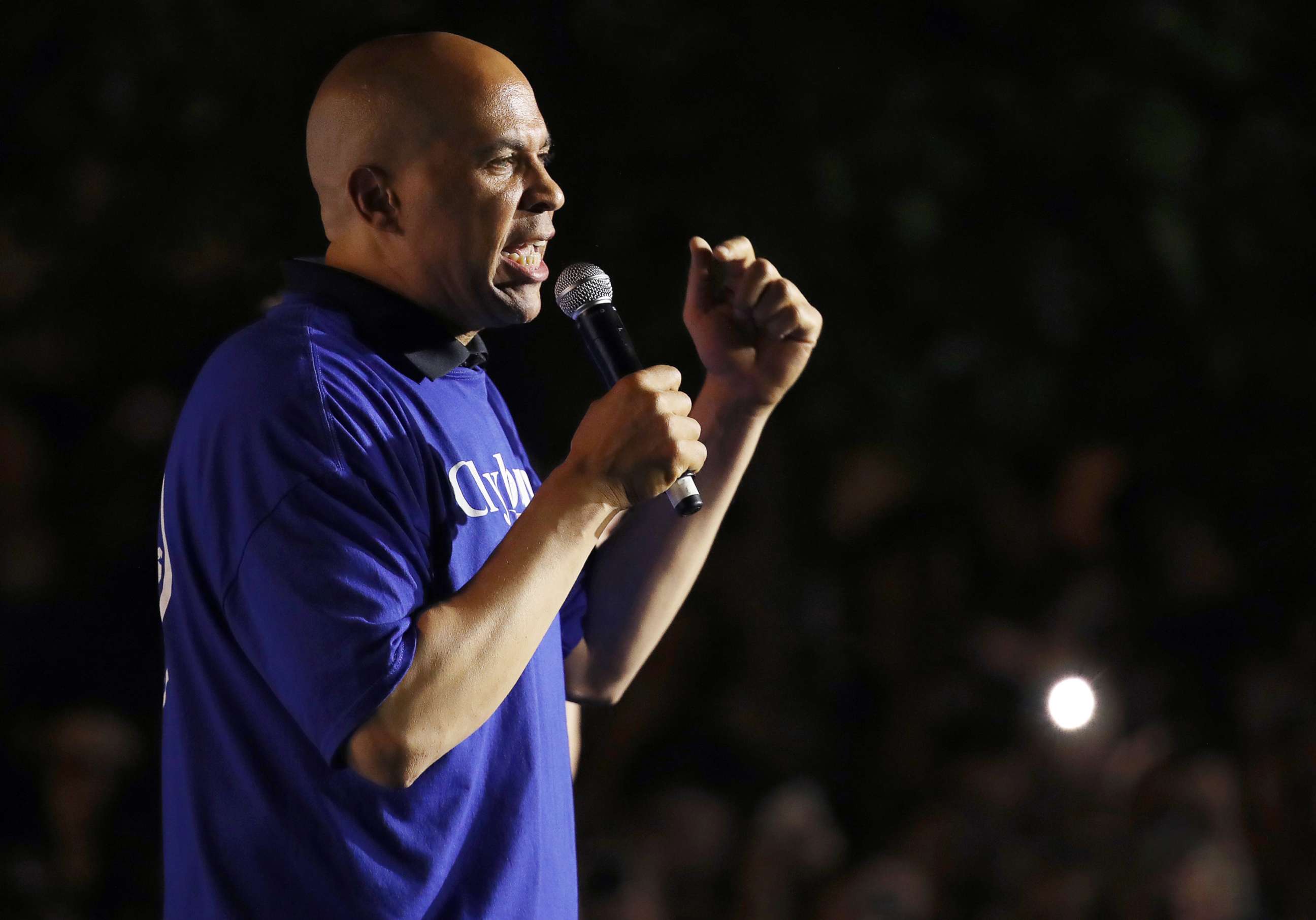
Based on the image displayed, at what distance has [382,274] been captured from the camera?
124 centimetres

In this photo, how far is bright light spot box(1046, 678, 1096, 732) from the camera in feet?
7.20

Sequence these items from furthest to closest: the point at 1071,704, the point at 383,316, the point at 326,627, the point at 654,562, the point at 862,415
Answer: the point at 862,415 < the point at 1071,704 < the point at 654,562 < the point at 383,316 < the point at 326,627

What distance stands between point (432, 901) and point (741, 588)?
1854 millimetres

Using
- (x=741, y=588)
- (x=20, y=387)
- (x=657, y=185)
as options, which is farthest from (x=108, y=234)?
(x=741, y=588)

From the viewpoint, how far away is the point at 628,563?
1.51m

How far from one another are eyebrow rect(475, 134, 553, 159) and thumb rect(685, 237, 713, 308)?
0.28 m

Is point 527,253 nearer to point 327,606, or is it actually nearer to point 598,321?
point 598,321

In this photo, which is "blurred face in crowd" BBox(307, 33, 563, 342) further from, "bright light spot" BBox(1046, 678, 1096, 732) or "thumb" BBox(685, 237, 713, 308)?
"bright light spot" BBox(1046, 678, 1096, 732)

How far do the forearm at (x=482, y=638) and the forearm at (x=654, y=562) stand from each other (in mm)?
412

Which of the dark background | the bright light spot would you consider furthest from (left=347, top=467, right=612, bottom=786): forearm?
the dark background

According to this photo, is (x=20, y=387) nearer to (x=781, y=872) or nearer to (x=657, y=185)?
(x=657, y=185)

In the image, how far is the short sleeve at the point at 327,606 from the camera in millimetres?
965

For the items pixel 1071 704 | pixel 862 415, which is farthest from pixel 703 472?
pixel 862 415

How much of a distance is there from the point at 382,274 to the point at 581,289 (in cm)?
18
